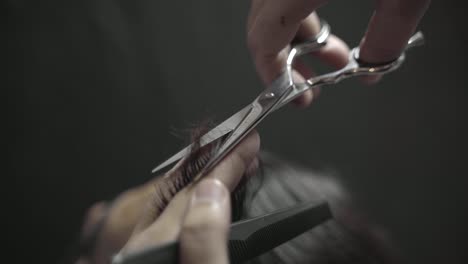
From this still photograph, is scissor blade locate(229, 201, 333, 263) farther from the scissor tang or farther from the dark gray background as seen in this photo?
the dark gray background

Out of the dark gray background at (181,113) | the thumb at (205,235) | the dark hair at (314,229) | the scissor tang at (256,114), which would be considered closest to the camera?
the thumb at (205,235)

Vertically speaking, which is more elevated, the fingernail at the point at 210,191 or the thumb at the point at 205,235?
the fingernail at the point at 210,191

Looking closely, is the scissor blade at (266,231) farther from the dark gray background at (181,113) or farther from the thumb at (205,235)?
the dark gray background at (181,113)

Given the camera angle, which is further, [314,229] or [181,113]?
[181,113]

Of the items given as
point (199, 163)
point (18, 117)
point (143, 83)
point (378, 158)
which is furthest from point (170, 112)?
point (199, 163)

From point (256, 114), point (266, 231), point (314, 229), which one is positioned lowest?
point (314, 229)

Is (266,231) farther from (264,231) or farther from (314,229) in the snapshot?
(314,229)

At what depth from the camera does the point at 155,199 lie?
500mm

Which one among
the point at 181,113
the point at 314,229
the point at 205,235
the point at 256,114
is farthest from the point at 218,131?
the point at 181,113

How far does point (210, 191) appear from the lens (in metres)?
0.36

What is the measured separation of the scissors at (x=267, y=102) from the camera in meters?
0.45

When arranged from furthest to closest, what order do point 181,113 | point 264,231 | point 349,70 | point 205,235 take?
point 181,113 → point 349,70 → point 264,231 → point 205,235

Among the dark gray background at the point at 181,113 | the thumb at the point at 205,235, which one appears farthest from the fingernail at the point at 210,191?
the dark gray background at the point at 181,113

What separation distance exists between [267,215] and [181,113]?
807mm
